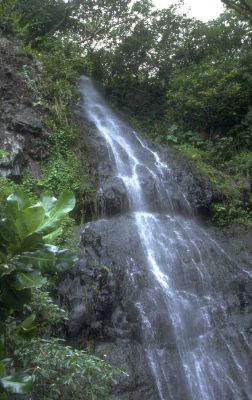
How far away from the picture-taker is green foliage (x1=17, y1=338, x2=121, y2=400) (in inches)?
160

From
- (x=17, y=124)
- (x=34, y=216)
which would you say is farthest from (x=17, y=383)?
(x=17, y=124)

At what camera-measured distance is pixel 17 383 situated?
2.69m

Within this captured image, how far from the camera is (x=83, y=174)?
10836 mm

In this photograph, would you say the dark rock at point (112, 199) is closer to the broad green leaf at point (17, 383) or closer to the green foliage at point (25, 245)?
the green foliage at point (25, 245)

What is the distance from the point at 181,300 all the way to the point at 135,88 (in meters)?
11.5

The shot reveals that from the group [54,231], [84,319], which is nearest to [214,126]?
[84,319]

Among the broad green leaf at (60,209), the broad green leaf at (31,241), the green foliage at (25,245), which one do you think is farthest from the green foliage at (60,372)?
the broad green leaf at (60,209)

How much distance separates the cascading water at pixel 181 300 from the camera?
22.5ft

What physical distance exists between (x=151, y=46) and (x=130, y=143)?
587cm

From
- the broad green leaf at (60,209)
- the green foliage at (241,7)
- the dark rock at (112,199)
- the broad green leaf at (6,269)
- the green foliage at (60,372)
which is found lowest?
the dark rock at (112,199)

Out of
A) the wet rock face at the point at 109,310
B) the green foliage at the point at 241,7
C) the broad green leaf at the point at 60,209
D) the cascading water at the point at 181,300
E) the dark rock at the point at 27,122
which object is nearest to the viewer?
the broad green leaf at the point at 60,209

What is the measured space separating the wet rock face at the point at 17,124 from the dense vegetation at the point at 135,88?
0.25 metres

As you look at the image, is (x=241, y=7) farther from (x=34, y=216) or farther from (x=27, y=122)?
(x=27, y=122)

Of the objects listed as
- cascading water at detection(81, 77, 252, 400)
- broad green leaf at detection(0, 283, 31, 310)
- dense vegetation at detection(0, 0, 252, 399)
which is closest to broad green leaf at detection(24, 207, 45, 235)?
broad green leaf at detection(0, 283, 31, 310)
